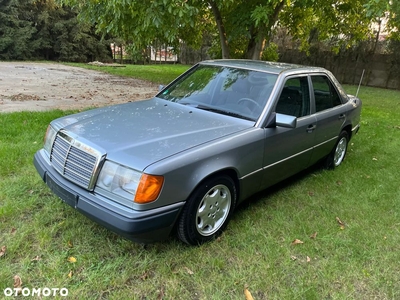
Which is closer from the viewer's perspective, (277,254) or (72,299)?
(72,299)

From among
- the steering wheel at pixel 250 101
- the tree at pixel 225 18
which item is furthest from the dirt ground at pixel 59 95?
the steering wheel at pixel 250 101

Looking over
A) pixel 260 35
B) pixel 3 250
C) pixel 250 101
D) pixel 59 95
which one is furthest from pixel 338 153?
pixel 59 95

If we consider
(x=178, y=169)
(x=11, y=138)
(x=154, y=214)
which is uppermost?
(x=178, y=169)

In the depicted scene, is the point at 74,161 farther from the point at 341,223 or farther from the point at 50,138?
the point at 341,223

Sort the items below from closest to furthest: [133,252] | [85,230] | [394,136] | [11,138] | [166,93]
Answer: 1. [133,252]
2. [85,230]
3. [166,93]
4. [11,138]
5. [394,136]

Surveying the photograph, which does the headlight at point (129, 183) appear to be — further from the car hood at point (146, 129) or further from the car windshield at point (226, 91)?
the car windshield at point (226, 91)

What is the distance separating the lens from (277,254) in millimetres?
2863

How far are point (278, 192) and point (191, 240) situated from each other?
1.69 meters

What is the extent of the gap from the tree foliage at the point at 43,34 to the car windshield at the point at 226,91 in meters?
25.1

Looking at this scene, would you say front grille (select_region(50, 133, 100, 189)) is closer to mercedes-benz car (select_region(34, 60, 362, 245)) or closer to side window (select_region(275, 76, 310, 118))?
mercedes-benz car (select_region(34, 60, 362, 245))

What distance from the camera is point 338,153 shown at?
5020 millimetres

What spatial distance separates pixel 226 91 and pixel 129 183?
1.74 meters

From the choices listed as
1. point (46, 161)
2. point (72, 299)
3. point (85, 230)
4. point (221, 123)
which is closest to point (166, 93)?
point (221, 123)

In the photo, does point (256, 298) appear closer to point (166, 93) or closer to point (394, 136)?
point (166, 93)
